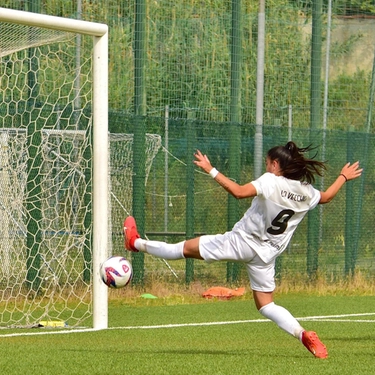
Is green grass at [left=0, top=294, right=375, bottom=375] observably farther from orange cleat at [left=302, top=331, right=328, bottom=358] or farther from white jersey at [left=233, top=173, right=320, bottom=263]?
white jersey at [left=233, top=173, right=320, bottom=263]

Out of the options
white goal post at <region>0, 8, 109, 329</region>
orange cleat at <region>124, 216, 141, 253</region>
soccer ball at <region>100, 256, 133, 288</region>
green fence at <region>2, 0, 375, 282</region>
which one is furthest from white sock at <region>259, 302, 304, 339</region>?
green fence at <region>2, 0, 375, 282</region>

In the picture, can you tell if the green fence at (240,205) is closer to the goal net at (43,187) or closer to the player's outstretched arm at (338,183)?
the goal net at (43,187)

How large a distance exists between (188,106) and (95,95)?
18.8ft

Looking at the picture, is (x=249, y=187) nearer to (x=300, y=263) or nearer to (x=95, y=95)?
(x=95, y=95)

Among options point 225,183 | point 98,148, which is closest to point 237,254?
point 225,183

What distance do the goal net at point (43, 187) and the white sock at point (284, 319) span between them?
280 centimetres

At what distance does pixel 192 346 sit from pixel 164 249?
1.36m

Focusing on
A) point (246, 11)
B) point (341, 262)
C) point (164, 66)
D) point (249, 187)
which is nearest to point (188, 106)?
point (164, 66)

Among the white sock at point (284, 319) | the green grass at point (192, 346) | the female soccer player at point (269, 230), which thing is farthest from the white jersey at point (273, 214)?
the green grass at point (192, 346)

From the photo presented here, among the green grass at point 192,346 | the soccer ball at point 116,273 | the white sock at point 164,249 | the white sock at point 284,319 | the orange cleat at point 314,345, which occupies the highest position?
the white sock at point 164,249

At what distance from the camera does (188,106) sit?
58.2ft

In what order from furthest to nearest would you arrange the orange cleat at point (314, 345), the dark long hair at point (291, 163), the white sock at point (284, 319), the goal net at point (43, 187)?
the goal net at point (43, 187), the dark long hair at point (291, 163), the white sock at point (284, 319), the orange cleat at point (314, 345)

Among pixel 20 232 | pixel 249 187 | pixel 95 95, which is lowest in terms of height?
pixel 20 232

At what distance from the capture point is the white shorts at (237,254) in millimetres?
9859
